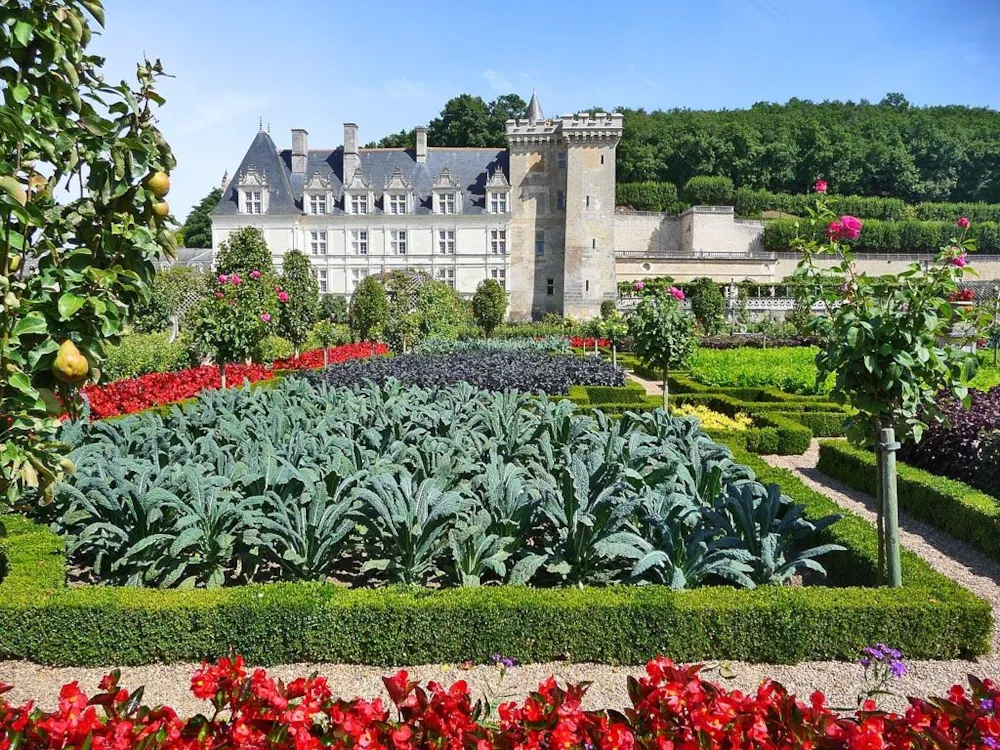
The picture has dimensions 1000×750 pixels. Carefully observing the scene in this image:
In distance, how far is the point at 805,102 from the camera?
6950cm

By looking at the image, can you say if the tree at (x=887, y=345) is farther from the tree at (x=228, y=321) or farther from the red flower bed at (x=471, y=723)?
the tree at (x=228, y=321)

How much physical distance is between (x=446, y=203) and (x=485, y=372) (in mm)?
29750

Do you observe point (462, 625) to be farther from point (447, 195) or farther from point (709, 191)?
point (709, 191)

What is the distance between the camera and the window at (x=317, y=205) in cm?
4084

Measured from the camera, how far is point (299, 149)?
1654 inches

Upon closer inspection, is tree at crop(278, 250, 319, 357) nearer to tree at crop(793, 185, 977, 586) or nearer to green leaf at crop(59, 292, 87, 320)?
tree at crop(793, 185, 977, 586)

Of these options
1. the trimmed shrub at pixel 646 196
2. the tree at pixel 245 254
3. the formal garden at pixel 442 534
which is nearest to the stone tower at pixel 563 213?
the trimmed shrub at pixel 646 196

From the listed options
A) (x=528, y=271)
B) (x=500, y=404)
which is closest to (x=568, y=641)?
(x=500, y=404)

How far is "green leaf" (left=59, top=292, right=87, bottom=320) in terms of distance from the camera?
6.10ft

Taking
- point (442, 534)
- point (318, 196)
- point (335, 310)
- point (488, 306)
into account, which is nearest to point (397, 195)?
point (318, 196)

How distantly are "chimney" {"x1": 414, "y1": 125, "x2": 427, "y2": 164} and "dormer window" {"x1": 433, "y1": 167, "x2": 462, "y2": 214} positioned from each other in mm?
2213

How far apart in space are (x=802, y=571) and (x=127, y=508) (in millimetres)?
4784

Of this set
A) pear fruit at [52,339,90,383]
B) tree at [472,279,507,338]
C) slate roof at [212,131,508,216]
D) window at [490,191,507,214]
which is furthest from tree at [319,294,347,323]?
pear fruit at [52,339,90,383]

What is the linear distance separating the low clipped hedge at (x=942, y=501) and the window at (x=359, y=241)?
36113mm
